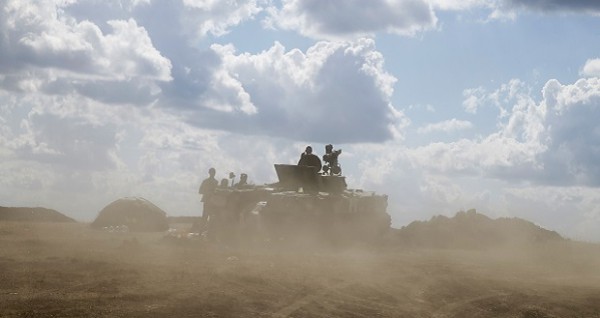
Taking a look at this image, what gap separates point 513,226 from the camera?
115 feet

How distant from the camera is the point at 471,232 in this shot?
3381cm

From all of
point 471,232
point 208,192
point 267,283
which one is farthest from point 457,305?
point 471,232

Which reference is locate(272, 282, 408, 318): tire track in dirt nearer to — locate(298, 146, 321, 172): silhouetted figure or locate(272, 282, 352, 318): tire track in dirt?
locate(272, 282, 352, 318): tire track in dirt

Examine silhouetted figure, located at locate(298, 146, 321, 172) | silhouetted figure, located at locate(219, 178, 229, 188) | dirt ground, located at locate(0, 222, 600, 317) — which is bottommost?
dirt ground, located at locate(0, 222, 600, 317)

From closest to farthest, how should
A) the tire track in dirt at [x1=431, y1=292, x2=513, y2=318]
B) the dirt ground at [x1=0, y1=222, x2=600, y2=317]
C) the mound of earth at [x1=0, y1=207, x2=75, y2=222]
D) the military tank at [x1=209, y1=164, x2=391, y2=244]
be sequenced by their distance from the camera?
the dirt ground at [x1=0, y1=222, x2=600, y2=317] < the tire track in dirt at [x1=431, y1=292, x2=513, y2=318] < the military tank at [x1=209, y1=164, x2=391, y2=244] < the mound of earth at [x1=0, y1=207, x2=75, y2=222]

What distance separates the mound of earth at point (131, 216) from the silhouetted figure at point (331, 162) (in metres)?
11.3

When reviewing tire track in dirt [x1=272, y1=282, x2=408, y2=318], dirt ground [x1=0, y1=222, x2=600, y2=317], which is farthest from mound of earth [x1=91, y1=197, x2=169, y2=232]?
tire track in dirt [x1=272, y1=282, x2=408, y2=318]

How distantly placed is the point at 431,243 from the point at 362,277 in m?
16.3

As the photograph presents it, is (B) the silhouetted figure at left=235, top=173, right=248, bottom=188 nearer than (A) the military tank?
No

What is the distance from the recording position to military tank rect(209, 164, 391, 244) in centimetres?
2558

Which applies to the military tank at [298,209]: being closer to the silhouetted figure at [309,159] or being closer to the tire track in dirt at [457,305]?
the silhouetted figure at [309,159]

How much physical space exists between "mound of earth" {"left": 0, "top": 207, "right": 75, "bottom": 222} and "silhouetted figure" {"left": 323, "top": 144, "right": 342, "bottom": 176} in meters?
18.6

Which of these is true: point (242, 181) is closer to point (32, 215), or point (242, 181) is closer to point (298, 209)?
point (298, 209)

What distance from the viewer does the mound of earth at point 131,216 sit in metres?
34.3
